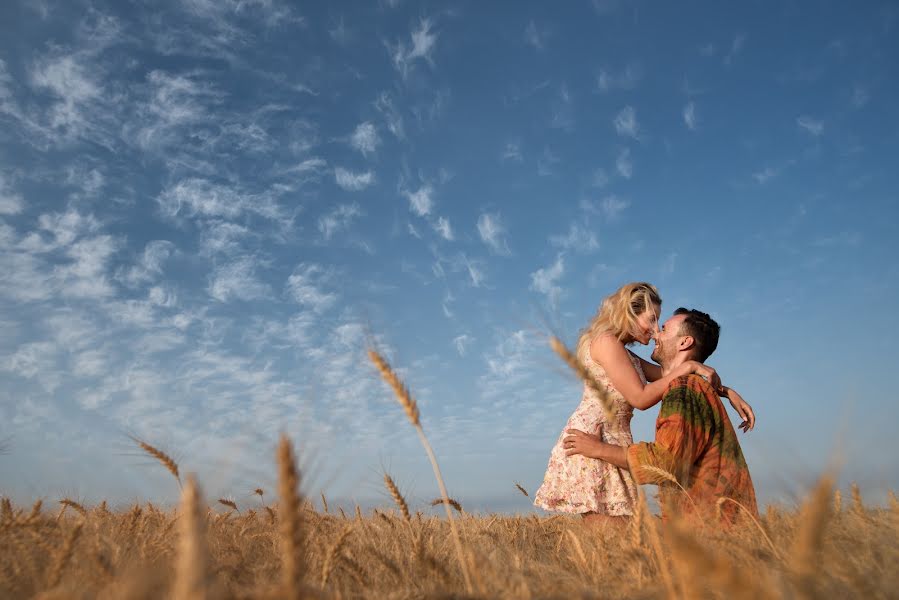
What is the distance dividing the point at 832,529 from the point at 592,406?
8.96 ft

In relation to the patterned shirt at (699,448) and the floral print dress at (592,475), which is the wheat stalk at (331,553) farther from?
the floral print dress at (592,475)

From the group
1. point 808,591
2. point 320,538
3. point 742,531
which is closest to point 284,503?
point 808,591

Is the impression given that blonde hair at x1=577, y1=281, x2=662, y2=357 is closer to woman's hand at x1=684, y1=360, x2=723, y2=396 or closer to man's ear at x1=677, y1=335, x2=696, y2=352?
man's ear at x1=677, y1=335, x2=696, y2=352

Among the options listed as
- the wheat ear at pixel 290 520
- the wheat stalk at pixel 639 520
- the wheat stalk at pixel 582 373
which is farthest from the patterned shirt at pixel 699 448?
the wheat ear at pixel 290 520

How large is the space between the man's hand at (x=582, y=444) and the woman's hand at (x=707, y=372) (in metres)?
0.96

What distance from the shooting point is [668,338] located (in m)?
5.12

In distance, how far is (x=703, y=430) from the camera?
13.9 ft

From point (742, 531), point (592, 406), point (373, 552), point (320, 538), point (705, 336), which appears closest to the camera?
point (373, 552)

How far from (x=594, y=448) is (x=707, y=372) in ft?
3.57

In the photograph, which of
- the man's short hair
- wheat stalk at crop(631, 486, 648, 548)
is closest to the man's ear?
the man's short hair

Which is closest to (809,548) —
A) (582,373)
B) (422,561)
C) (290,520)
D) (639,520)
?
(290,520)

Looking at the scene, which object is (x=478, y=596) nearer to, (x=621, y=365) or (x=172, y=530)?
(x=172, y=530)

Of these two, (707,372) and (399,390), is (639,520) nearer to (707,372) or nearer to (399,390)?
(399,390)

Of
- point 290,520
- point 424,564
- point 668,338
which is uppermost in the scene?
point 668,338
